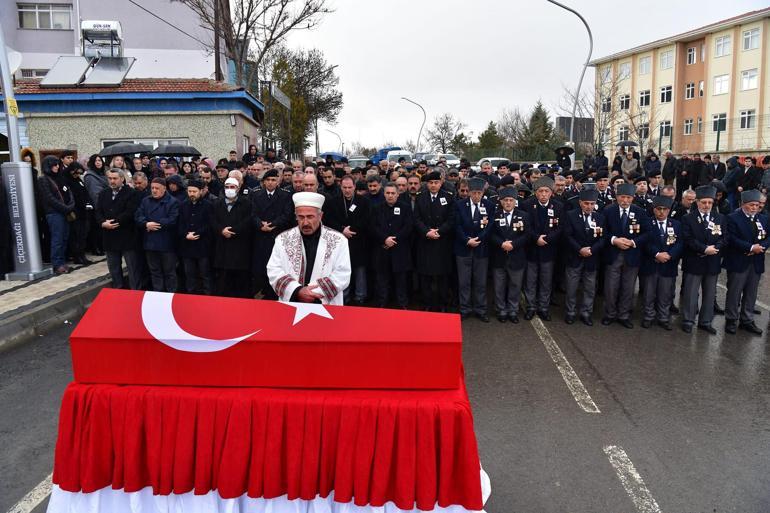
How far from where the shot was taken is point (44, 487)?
13.3ft

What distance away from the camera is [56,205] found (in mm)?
10016

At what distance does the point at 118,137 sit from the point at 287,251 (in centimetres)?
1885

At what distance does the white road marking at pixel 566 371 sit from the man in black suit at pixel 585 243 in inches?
27.1

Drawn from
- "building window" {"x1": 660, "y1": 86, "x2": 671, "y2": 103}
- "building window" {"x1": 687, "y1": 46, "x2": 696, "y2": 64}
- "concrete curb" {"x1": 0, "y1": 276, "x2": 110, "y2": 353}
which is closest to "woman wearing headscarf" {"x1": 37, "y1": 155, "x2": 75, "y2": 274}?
"concrete curb" {"x1": 0, "y1": 276, "x2": 110, "y2": 353}

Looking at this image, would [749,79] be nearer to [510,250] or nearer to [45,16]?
[510,250]

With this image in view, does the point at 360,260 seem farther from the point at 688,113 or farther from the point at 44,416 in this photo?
the point at 688,113

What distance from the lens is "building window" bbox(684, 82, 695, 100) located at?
4859cm

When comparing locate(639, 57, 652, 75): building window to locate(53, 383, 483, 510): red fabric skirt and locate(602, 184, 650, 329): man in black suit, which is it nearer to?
locate(602, 184, 650, 329): man in black suit

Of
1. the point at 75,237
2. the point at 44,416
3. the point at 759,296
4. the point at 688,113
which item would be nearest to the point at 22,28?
the point at 75,237

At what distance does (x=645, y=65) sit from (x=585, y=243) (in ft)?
171

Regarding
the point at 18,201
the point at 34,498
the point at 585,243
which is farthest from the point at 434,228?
the point at 18,201

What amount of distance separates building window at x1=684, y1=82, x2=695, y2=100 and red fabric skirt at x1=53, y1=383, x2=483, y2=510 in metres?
54.2

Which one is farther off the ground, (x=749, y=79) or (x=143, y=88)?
(x=749, y=79)

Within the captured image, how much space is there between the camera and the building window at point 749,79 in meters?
42.2
